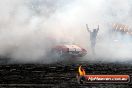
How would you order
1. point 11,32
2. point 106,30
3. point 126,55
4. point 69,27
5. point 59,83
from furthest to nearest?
1. point 106,30
2. point 126,55
3. point 69,27
4. point 11,32
5. point 59,83

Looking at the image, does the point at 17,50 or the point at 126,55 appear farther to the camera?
the point at 126,55

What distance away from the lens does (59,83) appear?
52188 millimetres

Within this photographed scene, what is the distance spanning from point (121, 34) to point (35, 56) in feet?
176

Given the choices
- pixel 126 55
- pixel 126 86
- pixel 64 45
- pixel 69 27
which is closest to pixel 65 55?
pixel 64 45

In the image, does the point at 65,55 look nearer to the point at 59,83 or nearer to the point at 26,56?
the point at 26,56

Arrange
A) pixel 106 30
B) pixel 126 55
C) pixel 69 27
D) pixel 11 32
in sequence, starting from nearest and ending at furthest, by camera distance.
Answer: pixel 11 32 → pixel 69 27 → pixel 126 55 → pixel 106 30

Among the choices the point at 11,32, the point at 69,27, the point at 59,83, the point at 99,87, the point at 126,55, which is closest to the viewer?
the point at 99,87

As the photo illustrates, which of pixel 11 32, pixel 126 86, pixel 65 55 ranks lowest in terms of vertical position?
pixel 126 86

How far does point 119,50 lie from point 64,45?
36216 mm

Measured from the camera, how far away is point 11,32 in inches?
3745

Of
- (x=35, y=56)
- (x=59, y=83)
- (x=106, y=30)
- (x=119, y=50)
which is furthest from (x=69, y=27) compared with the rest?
(x=59, y=83)

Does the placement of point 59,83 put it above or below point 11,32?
below

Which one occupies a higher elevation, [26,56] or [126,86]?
[26,56]

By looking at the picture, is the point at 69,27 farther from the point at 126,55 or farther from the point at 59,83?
the point at 59,83
